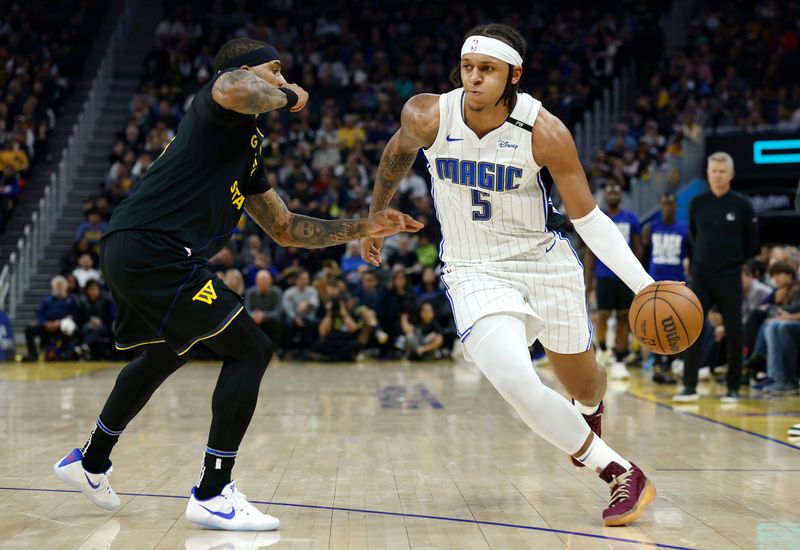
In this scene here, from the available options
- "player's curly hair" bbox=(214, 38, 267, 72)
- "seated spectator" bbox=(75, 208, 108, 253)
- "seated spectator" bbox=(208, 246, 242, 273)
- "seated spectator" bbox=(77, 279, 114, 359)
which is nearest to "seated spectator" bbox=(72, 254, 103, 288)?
"seated spectator" bbox=(75, 208, 108, 253)

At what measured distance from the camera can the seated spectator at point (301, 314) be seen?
52.9 ft

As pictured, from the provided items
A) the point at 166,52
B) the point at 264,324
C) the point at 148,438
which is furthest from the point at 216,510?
the point at 166,52

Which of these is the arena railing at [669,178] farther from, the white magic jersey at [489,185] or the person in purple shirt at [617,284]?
the white magic jersey at [489,185]

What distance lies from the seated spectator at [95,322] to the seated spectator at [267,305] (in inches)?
85.7

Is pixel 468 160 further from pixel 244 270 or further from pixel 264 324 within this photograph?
pixel 244 270

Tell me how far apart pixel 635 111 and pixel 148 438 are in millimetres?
16798

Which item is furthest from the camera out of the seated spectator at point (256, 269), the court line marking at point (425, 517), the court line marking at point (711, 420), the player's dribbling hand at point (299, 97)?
the seated spectator at point (256, 269)

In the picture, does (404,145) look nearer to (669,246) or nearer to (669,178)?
(669,246)

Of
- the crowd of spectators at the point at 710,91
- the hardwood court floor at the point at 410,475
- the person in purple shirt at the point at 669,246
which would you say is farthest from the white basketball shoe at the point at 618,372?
the crowd of spectators at the point at 710,91

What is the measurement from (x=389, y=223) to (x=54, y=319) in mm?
12361

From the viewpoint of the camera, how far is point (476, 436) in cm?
745

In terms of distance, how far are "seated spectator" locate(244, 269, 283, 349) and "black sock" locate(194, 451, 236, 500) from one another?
11160mm

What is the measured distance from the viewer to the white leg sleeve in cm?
451

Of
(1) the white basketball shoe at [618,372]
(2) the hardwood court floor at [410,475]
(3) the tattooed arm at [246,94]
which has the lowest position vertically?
(1) the white basketball shoe at [618,372]
